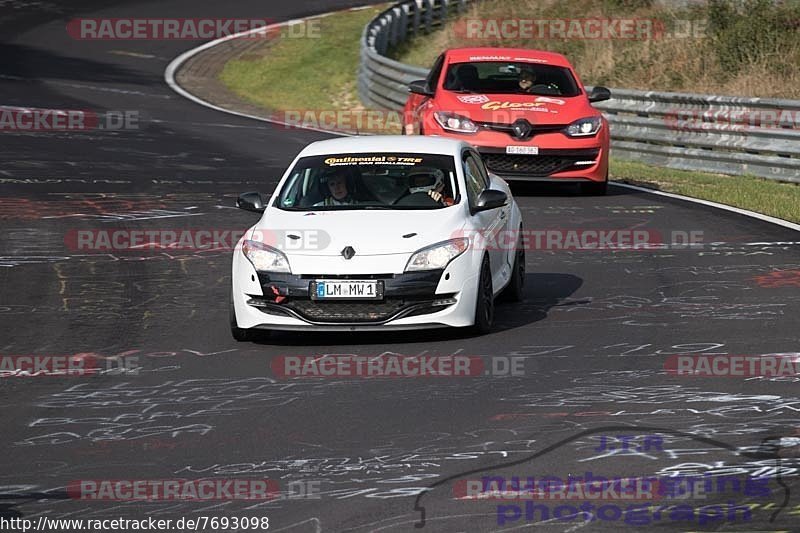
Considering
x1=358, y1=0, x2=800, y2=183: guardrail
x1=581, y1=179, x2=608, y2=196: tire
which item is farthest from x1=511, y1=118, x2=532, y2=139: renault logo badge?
x1=358, y1=0, x2=800, y2=183: guardrail

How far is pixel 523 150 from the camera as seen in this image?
18781mm

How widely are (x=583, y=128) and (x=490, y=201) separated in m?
7.75

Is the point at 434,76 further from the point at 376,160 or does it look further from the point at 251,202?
the point at 251,202

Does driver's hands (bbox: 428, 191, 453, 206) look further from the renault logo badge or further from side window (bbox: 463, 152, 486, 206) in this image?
the renault logo badge

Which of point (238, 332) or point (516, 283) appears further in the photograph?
point (516, 283)

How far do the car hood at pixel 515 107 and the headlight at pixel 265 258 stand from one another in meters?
8.23

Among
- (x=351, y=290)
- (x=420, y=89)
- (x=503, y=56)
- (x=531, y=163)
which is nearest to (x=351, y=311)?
(x=351, y=290)

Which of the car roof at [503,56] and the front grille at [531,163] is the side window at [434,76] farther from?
the front grille at [531,163]

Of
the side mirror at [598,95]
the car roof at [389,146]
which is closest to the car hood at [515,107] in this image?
the side mirror at [598,95]

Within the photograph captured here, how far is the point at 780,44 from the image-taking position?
29344 mm

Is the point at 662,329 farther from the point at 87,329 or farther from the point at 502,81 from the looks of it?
the point at 502,81

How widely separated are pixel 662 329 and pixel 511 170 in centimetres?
770

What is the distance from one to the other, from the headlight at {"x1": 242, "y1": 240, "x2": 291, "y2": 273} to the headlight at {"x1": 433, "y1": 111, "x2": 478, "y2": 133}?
8.10 m

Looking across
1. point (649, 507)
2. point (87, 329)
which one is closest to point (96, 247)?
point (87, 329)
